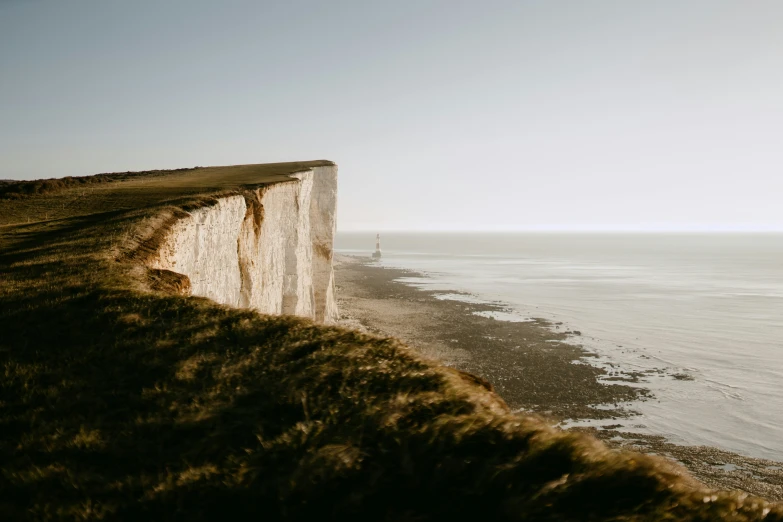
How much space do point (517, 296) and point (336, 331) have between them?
58.2 metres

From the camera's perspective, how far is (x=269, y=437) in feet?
14.0

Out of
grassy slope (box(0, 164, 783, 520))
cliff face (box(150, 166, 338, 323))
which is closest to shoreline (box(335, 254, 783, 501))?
grassy slope (box(0, 164, 783, 520))

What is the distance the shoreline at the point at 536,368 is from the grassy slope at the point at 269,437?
1.29m

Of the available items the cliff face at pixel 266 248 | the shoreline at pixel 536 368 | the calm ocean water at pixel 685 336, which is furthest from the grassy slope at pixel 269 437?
the calm ocean water at pixel 685 336

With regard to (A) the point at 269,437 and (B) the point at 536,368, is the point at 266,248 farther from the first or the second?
(A) the point at 269,437

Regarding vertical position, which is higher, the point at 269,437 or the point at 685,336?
the point at 269,437

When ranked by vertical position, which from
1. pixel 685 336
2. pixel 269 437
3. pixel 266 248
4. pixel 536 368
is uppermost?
pixel 266 248

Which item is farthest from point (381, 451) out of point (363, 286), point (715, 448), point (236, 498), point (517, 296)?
point (363, 286)

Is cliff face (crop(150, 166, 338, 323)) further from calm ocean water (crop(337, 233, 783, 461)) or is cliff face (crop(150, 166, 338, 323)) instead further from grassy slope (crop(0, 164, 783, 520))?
calm ocean water (crop(337, 233, 783, 461))

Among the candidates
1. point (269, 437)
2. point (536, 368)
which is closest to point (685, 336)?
point (536, 368)

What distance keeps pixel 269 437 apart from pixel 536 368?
2867cm

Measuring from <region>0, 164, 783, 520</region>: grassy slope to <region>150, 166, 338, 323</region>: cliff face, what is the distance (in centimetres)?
215

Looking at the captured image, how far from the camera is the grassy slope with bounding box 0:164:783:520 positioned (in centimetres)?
349

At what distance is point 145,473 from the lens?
3920mm
